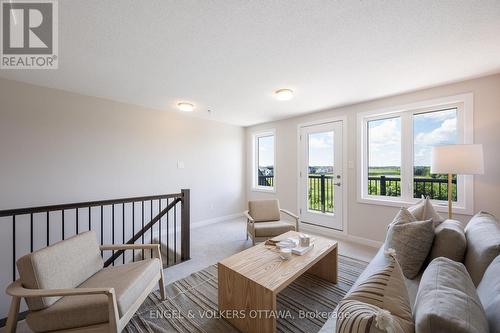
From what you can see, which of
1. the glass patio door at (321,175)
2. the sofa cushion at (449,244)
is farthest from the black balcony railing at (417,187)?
the sofa cushion at (449,244)

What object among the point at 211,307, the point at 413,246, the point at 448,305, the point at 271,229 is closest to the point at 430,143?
the point at 413,246

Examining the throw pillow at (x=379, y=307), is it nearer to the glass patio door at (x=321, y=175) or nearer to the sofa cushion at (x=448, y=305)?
the sofa cushion at (x=448, y=305)

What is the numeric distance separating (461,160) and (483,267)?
147 cm

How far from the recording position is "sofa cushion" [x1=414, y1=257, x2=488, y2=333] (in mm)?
590

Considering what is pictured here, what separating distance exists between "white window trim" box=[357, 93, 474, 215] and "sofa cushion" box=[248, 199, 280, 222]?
4.66 feet

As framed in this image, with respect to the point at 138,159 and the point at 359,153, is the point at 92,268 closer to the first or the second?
the point at 138,159

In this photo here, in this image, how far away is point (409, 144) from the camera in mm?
3006

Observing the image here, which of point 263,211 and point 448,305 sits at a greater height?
point 448,305

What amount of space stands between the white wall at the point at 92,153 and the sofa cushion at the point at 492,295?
159 inches

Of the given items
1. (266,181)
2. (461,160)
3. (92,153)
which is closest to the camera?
(461,160)

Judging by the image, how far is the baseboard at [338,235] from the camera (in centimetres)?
325

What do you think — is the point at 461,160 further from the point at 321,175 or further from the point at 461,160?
the point at 321,175

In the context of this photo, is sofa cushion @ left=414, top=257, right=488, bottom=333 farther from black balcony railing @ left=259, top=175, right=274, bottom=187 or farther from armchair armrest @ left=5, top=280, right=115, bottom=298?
black balcony railing @ left=259, top=175, right=274, bottom=187

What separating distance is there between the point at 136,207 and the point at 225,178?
2.02 m
